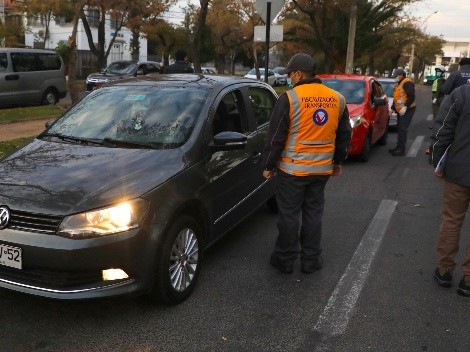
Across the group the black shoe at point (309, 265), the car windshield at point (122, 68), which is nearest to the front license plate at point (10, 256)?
the black shoe at point (309, 265)

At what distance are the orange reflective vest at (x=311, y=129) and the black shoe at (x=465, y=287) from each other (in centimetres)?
135

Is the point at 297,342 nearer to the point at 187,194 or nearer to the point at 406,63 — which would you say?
the point at 187,194

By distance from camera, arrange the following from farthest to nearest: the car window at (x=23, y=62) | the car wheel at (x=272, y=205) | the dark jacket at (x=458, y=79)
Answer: the car window at (x=23, y=62) < the dark jacket at (x=458, y=79) < the car wheel at (x=272, y=205)

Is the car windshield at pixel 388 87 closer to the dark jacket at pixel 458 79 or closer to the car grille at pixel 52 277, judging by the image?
the dark jacket at pixel 458 79

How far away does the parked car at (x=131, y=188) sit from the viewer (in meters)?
3.17

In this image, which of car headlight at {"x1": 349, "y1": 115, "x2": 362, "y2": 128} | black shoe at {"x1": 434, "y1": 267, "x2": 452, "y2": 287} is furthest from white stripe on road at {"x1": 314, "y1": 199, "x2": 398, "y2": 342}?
car headlight at {"x1": 349, "y1": 115, "x2": 362, "y2": 128}

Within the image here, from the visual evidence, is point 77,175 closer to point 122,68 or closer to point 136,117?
point 136,117

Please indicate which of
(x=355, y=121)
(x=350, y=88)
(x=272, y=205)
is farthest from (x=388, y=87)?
(x=272, y=205)

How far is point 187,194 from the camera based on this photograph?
3.72 meters

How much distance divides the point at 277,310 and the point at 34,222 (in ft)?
5.76

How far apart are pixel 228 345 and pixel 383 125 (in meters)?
8.72

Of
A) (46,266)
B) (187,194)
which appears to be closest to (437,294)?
(187,194)

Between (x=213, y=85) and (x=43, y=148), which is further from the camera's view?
(x=213, y=85)

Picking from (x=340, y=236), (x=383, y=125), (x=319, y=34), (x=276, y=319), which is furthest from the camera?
(x=319, y=34)
